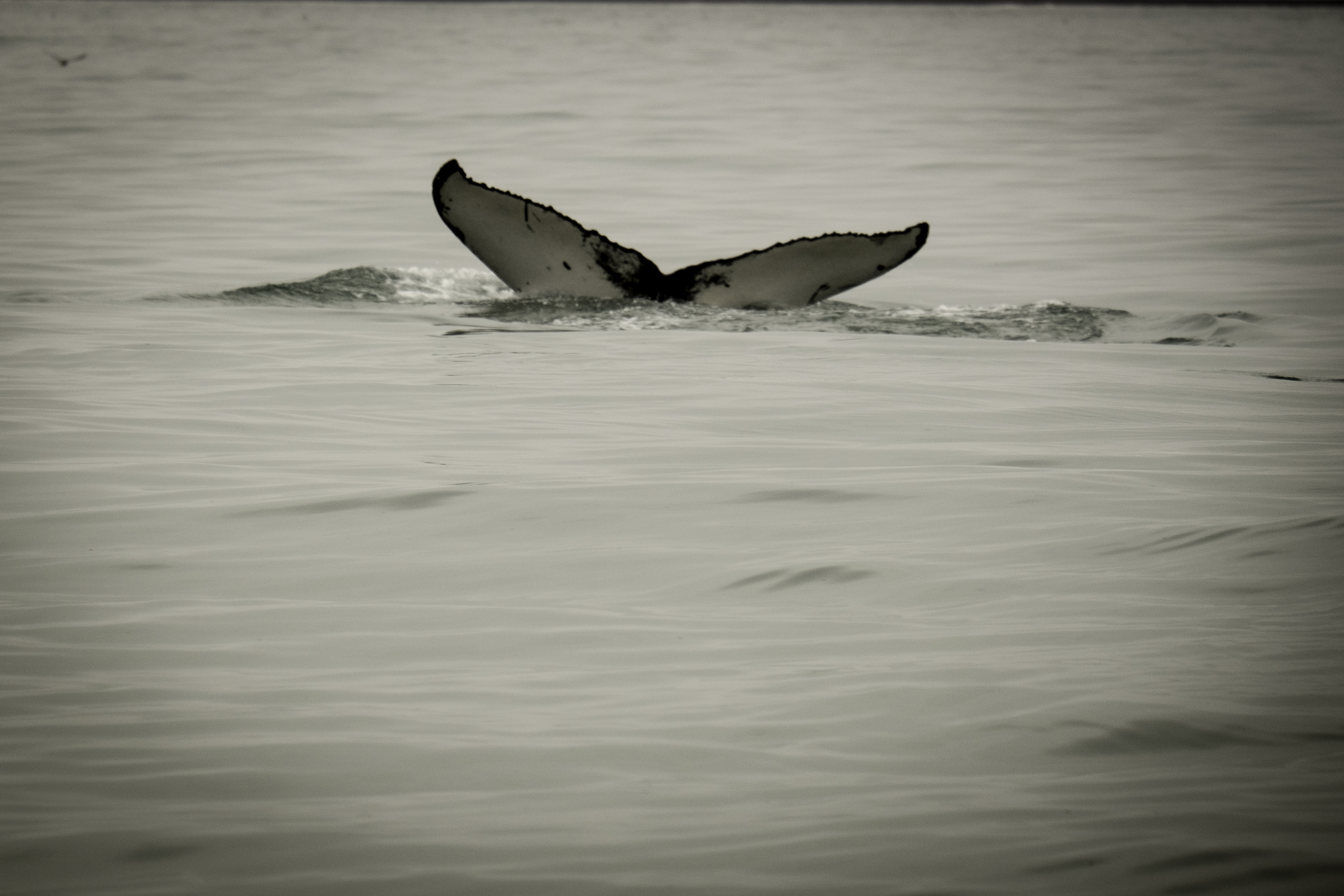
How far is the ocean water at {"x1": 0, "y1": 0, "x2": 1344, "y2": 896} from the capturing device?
289cm

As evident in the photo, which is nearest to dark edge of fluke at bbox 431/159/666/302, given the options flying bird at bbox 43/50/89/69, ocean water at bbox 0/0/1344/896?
ocean water at bbox 0/0/1344/896

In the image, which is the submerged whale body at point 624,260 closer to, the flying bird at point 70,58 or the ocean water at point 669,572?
the ocean water at point 669,572

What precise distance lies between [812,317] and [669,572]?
4.51 m

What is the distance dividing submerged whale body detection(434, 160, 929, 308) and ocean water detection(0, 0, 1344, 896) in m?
0.18

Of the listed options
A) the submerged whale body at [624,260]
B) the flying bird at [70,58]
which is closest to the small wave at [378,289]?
the submerged whale body at [624,260]

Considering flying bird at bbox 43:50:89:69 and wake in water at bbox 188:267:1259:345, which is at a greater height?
flying bird at bbox 43:50:89:69

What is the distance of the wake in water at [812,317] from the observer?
333 inches

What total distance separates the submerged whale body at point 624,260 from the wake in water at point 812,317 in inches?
3.6

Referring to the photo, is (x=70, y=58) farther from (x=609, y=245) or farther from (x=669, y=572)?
(x=669, y=572)

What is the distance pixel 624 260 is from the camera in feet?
27.2

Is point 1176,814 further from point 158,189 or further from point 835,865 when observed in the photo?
point 158,189

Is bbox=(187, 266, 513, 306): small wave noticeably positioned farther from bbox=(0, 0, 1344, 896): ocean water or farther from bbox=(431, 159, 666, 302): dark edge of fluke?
bbox=(431, 159, 666, 302): dark edge of fluke

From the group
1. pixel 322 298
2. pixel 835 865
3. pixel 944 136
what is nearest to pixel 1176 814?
pixel 835 865

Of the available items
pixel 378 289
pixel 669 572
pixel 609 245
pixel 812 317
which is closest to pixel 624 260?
pixel 609 245
